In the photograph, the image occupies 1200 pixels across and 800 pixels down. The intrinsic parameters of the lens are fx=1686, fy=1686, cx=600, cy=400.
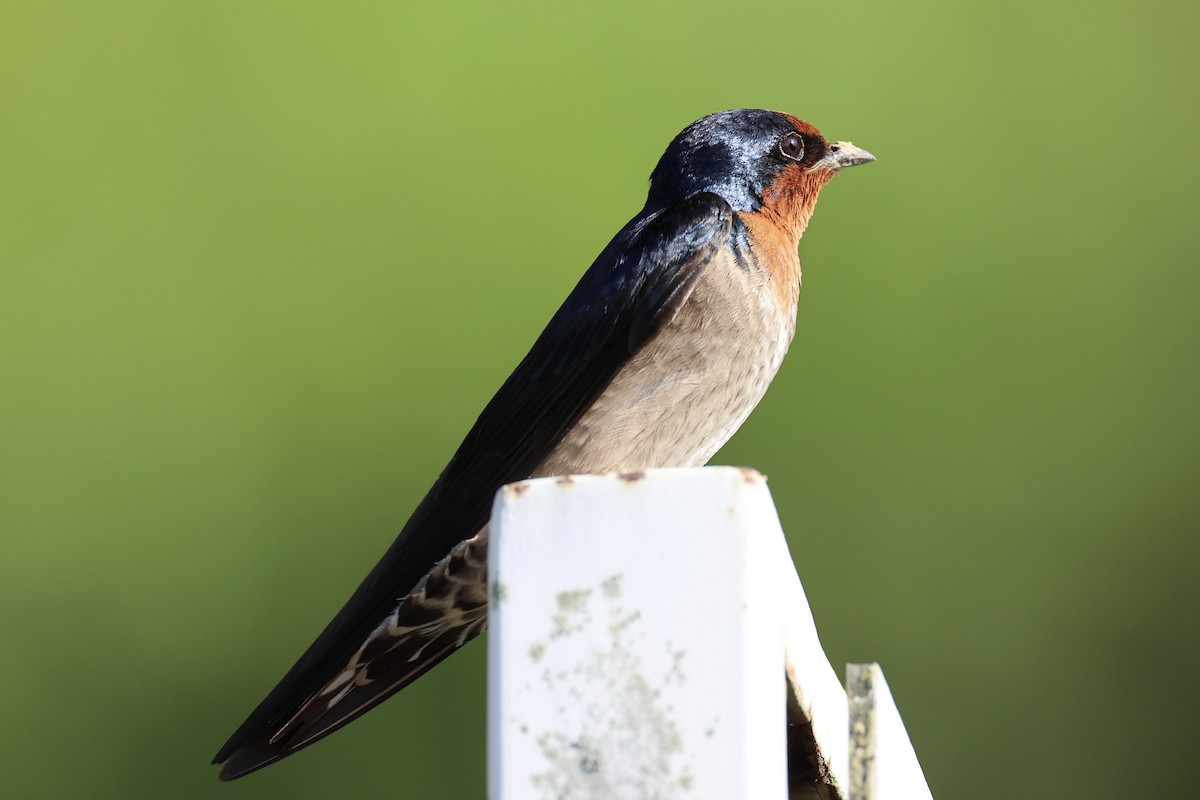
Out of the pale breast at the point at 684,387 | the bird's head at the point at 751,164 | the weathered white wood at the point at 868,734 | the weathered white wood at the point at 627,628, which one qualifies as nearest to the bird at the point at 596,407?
the pale breast at the point at 684,387

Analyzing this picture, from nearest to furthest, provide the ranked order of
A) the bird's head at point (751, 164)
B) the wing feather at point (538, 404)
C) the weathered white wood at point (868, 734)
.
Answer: the weathered white wood at point (868, 734) → the wing feather at point (538, 404) → the bird's head at point (751, 164)

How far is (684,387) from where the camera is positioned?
1.95 metres

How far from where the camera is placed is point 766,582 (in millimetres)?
840

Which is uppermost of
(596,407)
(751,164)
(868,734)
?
Result: (751,164)

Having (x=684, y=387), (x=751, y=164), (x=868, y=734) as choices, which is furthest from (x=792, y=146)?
(x=868, y=734)

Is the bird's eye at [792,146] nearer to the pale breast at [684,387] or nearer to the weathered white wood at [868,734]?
the pale breast at [684,387]

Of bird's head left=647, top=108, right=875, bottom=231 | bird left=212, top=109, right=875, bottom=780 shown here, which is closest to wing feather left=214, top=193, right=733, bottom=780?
bird left=212, top=109, right=875, bottom=780

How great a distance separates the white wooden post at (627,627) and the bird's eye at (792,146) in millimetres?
1509

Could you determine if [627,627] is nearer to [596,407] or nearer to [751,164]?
[596,407]

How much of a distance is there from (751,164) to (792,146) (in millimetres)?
83

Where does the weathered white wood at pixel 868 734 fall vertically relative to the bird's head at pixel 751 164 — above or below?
below

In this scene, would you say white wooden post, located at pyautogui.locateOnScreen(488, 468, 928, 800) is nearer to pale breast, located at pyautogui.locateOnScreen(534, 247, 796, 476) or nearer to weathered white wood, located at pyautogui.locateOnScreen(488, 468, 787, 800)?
weathered white wood, located at pyautogui.locateOnScreen(488, 468, 787, 800)

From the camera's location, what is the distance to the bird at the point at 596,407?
188cm

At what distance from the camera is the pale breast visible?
6.42 feet
